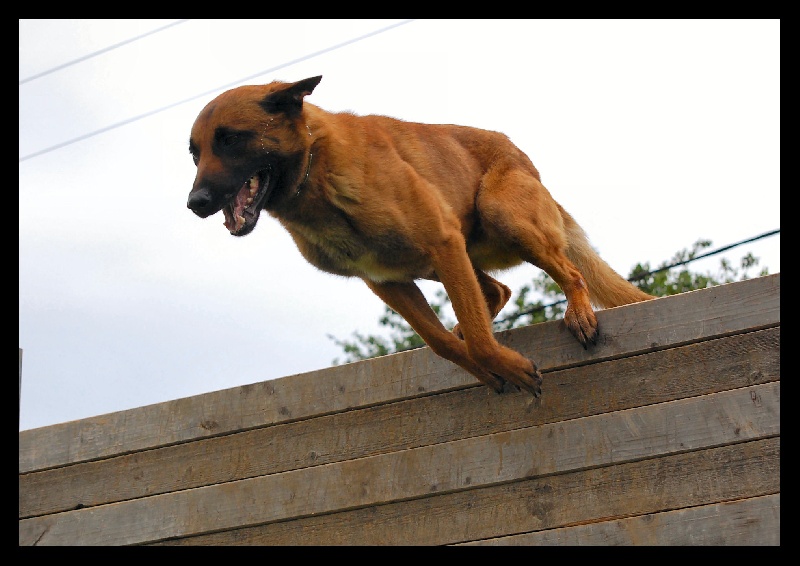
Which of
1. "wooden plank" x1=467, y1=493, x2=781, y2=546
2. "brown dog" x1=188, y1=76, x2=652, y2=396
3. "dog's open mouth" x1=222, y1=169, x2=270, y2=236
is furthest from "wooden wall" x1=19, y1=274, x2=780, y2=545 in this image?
"dog's open mouth" x1=222, y1=169, x2=270, y2=236

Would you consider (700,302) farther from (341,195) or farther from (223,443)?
(223,443)

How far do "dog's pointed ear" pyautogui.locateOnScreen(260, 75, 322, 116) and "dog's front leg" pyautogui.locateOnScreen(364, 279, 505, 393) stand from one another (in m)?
1.04

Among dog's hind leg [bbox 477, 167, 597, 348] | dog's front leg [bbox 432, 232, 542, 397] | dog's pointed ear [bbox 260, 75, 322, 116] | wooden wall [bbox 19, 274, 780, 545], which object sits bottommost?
wooden wall [bbox 19, 274, 780, 545]

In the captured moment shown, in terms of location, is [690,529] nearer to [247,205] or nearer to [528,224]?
[528,224]

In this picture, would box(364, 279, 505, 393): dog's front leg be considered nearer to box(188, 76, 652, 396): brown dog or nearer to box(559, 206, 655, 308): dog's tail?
box(188, 76, 652, 396): brown dog

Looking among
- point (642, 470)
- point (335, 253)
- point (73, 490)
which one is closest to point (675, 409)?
point (642, 470)

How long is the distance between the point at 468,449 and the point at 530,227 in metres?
1.50

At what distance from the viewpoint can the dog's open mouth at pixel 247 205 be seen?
14.6ft

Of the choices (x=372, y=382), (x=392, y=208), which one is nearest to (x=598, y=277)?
(x=392, y=208)

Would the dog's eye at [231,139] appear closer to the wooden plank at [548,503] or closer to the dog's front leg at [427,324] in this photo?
the dog's front leg at [427,324]

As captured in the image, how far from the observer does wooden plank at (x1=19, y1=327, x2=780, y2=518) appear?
373cm

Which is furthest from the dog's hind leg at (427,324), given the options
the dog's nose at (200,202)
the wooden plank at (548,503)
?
the dog's nose at (200,202)

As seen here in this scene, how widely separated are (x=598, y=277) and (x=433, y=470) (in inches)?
71.9

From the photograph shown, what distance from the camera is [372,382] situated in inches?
171
